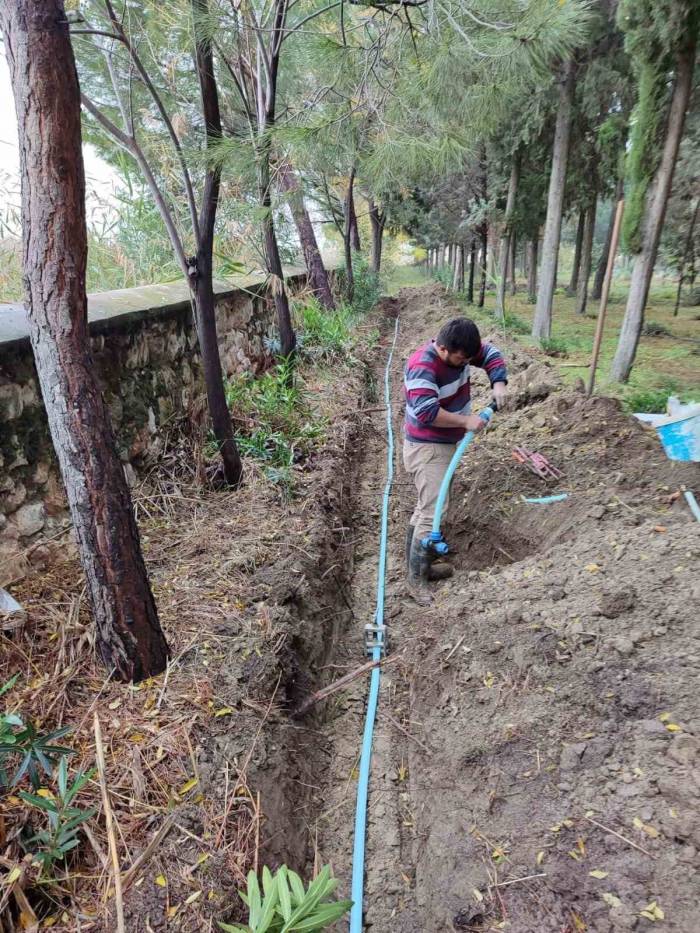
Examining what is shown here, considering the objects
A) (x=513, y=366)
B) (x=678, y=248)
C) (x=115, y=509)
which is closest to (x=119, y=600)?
(x=115, y=509)

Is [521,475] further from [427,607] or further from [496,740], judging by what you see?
[496,740]

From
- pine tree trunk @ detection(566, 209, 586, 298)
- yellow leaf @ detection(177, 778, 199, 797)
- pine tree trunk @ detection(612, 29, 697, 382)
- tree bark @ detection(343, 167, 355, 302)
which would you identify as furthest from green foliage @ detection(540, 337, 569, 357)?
yellow leaf @ detection(177, 778, 199, 797)

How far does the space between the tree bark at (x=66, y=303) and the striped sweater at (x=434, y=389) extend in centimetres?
185

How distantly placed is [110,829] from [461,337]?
2682 millimetres

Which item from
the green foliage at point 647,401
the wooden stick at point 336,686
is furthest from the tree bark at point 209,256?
the green foliage at point 647,401

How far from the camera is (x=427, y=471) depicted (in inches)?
139

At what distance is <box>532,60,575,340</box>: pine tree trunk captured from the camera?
8.23m

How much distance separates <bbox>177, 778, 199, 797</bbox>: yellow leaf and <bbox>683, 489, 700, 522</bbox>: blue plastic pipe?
282cm

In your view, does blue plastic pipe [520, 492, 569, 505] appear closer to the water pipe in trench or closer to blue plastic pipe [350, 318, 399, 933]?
the water pipe in trench

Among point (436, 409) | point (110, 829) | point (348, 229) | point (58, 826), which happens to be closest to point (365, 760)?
point (110, 829)

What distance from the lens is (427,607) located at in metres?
3.42

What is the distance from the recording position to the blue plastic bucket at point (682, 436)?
3324 mm

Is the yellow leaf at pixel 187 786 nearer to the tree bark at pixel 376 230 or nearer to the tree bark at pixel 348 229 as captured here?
the tree bark at pixel 348 229

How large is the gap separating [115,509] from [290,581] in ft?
4.10
